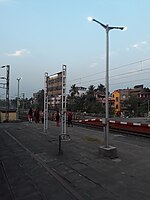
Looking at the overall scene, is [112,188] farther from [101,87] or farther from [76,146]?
[101,87]

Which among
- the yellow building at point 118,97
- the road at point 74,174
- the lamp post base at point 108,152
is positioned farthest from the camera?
the yellow building at point 118,97

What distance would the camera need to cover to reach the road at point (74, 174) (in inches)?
304

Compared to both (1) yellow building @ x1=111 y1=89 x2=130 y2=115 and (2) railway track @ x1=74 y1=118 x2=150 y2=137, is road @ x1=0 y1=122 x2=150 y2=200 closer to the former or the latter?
(2) railway track @ x1=74 y1=118 x2=150 y2=137

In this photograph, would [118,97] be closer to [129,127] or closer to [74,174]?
[129,127]

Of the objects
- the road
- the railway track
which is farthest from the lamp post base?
the railway track

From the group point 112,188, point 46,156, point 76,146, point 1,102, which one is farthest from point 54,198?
point 1,102

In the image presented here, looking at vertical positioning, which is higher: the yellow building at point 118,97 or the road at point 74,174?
the yellow building at point 118,97

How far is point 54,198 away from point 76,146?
26.6ft

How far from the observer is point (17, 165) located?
37.5ft

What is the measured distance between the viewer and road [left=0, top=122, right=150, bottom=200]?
772 centimetres

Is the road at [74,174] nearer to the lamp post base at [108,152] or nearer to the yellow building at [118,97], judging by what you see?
the lamp post base at [108,152]

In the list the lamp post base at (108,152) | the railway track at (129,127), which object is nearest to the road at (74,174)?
the lamp post base at (108,152)

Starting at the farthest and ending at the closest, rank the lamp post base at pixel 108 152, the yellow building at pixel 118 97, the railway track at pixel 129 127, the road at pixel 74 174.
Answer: the yellow building at pixel 118 97, the railway track at pixel 129 127, the lamp post base at pixel 108 152, the road at pixel 74 174

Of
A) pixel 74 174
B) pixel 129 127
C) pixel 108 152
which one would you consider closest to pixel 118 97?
pixel 129 127
